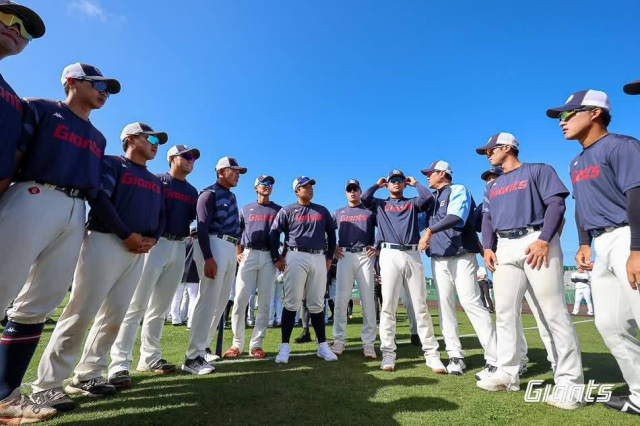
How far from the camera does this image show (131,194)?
3.75 metres

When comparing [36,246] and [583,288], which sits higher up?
[36,246]

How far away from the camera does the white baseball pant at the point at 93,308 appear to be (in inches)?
119

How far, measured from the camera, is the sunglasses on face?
2.40 m

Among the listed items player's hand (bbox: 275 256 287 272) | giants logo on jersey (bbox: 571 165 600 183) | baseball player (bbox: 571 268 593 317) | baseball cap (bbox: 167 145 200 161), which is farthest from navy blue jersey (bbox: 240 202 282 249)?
baseball player (bbox: 571 268 593 317)

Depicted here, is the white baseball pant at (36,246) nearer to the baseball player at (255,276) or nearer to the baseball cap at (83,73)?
the baseball cap at (83,73)

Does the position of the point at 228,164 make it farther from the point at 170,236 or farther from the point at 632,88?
the point at 632,88

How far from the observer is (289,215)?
5.96m

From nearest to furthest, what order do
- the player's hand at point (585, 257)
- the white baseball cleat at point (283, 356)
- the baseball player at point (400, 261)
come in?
the player's hand at point (585, 257) → the baseball player at point (400, 261) → the white baseball cleat at point (283, 356)

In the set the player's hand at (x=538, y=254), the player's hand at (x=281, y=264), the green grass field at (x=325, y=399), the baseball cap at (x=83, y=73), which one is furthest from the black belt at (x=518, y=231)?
the baseball cap at (x=83, y=73)

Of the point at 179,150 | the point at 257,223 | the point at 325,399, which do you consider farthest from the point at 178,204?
the point at 325,399

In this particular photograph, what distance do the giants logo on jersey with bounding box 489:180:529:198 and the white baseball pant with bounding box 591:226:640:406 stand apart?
3.10ft

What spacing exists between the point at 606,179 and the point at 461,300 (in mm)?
2410

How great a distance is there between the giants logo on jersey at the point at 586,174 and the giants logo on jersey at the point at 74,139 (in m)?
4.80

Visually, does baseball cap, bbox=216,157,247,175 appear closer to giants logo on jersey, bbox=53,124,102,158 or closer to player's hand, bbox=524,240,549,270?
giants logo on jersey, bbox=53,124,102,158
